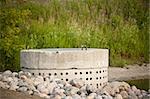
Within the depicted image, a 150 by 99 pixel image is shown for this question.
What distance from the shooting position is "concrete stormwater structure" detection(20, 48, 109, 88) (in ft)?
41.0

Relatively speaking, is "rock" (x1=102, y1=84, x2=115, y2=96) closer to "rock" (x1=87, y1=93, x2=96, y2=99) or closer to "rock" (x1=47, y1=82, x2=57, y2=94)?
"rock" (x1=87, y1=93, x2=96, y2=99)

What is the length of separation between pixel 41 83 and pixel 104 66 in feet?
7.19

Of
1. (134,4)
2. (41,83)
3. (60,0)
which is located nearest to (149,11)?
(134,4)

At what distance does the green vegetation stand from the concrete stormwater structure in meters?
3.88

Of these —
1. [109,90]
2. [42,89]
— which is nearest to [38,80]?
[42,89]

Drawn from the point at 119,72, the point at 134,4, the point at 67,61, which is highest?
the point at 134,4

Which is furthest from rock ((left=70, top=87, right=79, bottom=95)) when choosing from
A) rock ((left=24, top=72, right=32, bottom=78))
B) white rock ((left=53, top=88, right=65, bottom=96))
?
rock ((left=24, top=72, right=32, bottom=78))

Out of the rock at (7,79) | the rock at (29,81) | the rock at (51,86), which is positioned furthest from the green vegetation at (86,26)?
the rock at (51,86)

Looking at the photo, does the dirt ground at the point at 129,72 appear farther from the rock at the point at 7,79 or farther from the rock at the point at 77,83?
the rock at the point at 7,79

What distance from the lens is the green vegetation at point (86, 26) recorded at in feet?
60.8

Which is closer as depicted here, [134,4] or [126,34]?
[126,34]

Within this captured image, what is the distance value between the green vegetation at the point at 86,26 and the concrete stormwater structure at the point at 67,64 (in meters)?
Result: 3.88

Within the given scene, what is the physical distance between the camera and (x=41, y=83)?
461 inches

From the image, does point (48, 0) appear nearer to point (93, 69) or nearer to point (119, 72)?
point (119, 72)
